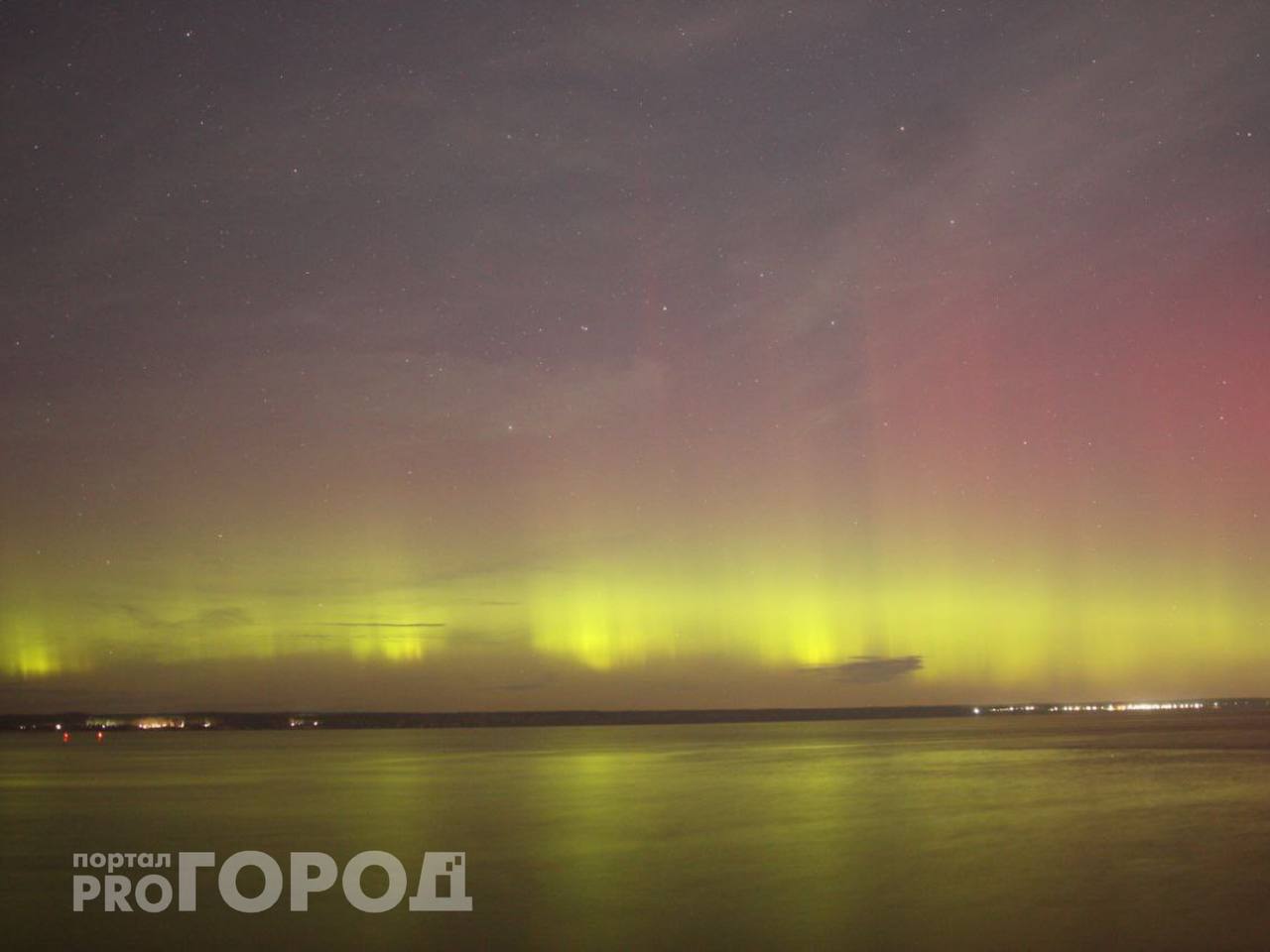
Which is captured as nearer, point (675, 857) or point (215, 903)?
point (215, 903)

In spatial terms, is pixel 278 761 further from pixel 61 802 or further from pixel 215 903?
pixel 215 903

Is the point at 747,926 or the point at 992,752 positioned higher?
the point at 747,926

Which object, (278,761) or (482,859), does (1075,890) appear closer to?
(482,859)

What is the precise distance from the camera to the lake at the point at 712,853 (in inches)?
653

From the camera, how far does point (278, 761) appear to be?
75250mm

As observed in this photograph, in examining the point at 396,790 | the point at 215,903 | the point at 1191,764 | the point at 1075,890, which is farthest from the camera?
the point at 1191,764

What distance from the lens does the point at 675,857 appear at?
23.8 meters

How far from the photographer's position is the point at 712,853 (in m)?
24.5

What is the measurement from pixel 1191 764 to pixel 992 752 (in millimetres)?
19589

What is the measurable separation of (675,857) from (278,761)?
190 feet

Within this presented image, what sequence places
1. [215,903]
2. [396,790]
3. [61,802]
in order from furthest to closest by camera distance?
1. [396,790]
2. [61,802]
3. [215,903]

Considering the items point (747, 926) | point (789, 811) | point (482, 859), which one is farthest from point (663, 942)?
point (789, 811)

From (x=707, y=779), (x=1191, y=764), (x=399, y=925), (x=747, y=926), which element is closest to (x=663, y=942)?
(x=747, y=926)

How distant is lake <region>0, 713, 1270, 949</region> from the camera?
16.6 metres
